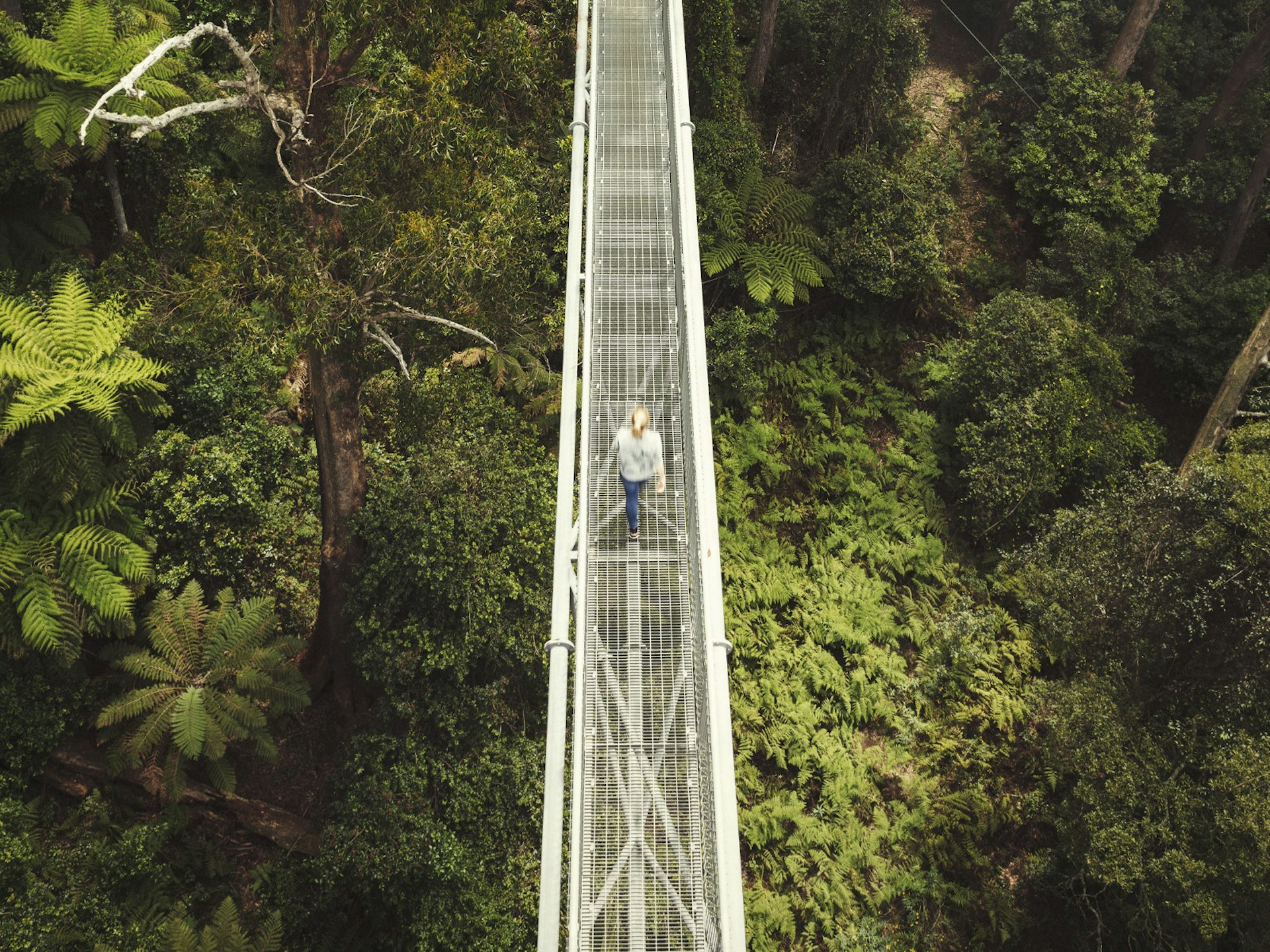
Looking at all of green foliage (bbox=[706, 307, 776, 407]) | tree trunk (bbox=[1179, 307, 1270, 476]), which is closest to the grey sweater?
green foliage (bbox=[706, 307, 776, 407])

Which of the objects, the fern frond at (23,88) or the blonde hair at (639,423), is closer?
the blonde hair at (639,423)

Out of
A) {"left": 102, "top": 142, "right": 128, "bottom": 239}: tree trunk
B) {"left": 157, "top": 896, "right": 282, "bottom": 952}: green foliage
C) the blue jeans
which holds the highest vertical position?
{"left": 102, "top": 142, "right": 128, "bottom": 239}: tree trunk

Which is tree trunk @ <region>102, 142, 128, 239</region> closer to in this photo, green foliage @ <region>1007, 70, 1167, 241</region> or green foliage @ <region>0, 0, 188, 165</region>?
green foliage @ <region>0, 0, 188, 165</region>

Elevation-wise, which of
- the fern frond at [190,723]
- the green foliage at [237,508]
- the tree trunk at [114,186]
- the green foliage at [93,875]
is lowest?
the green foliage at [93,875]

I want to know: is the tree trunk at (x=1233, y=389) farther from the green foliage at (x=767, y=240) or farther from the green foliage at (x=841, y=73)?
the green foliage at (x=841, y=73)

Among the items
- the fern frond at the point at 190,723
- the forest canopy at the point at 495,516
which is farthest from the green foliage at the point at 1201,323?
the fern frond at the point at 190,723


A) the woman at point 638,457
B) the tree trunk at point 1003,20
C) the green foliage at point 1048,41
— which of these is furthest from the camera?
the tree trunk at point 1003,20

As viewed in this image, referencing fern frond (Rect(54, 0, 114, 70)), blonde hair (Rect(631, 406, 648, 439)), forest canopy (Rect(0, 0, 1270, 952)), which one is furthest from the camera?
fern frond (Rect(54, 0, 114, 70))

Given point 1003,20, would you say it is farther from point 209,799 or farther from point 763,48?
point 209,799
